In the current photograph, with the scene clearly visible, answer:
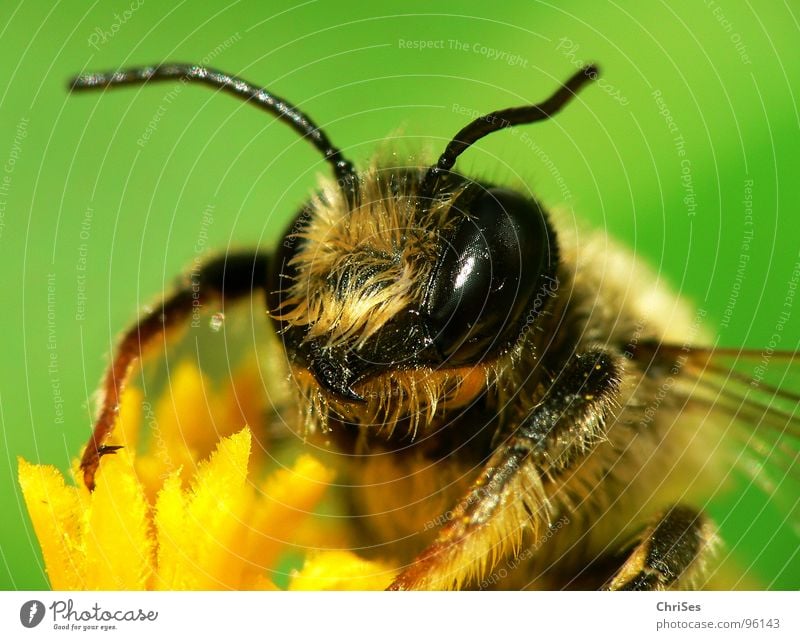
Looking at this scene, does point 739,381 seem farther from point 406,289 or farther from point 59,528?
point 59,528

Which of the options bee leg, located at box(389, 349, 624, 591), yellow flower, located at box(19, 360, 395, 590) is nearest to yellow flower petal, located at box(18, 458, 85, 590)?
yellow flower, located at box(19, 360, 395, 590)

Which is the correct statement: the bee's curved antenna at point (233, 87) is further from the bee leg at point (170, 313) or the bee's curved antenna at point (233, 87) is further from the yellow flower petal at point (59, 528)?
the yellow flower petal at point (59, 528)

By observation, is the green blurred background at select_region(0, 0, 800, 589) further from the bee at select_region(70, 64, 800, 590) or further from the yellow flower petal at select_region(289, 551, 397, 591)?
the yellow flower petal at select_region(289, 551, 397, 591)

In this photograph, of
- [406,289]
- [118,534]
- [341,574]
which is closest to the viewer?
[406,289]

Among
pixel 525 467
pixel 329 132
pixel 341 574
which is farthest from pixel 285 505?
pixel 329 132
